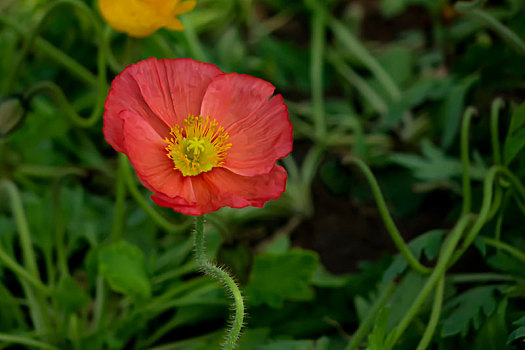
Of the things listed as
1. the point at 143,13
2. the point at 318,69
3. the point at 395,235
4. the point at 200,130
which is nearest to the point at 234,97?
the point at 200,130

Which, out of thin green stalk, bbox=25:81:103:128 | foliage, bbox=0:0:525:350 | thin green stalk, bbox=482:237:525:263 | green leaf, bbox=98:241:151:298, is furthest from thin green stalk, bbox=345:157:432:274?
thin green stalk, bbox=25:81:103:128

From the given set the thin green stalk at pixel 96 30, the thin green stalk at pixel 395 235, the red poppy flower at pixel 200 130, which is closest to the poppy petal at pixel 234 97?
the red poppy flower at pixel 200 130

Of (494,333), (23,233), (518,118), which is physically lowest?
(494,333)

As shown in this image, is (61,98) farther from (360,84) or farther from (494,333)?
(494,333)

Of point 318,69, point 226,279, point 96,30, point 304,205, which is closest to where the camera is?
point 226,279

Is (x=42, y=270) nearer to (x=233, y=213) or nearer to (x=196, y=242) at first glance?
(x=233, y=213)

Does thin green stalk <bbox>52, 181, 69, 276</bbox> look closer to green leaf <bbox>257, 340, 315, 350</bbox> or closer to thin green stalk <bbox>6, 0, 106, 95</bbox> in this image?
thin green stalk <bbox>6, 0, 106, 95</bbox>
